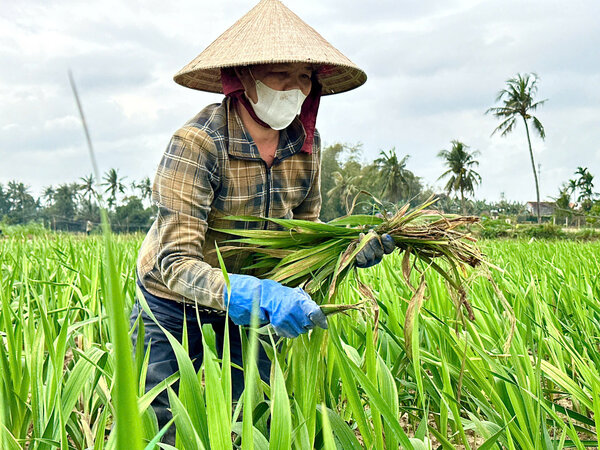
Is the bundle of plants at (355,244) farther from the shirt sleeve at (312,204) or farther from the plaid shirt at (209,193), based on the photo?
the shirt sleeve at (312,204)

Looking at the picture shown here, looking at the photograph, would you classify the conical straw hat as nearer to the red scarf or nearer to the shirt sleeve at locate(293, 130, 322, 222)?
the red scarf

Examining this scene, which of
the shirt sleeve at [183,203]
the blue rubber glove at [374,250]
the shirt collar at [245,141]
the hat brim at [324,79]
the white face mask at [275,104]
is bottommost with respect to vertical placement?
the blue rubber glove at [374,250]

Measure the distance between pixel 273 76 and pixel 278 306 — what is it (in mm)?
653

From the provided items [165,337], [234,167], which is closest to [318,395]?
[165,337]

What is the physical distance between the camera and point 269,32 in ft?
4.83

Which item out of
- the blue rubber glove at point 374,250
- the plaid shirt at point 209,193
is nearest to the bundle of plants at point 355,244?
the blue rubber glove at point 374,250

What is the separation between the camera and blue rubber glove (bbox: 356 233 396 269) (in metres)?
1.28

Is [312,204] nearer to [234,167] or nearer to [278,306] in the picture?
[234,167]

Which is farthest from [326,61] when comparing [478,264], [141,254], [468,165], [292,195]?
[468,165]

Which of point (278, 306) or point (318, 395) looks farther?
point (318, 395)

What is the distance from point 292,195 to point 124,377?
1.37 m

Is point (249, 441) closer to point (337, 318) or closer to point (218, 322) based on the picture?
point (337, 318)

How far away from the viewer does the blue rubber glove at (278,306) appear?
1110mm

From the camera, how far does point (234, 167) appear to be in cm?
153
